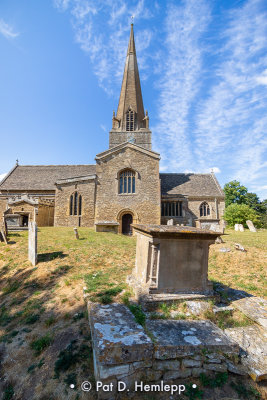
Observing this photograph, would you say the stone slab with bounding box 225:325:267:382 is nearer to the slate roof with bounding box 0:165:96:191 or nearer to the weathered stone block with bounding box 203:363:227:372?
the weathered stone block with bounding box 203:363:227:372

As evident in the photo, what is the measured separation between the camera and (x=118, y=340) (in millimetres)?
2969

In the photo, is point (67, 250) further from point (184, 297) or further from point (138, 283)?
point (184, 297)

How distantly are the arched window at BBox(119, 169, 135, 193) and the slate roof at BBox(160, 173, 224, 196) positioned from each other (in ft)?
18.5

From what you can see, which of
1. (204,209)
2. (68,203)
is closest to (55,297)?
(68,203)

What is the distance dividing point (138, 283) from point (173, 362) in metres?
2.43

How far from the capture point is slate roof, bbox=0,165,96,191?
957 inches

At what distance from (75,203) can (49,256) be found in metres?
11.5

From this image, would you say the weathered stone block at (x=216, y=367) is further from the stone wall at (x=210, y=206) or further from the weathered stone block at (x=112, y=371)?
the stone wall at (x=210, y=206)

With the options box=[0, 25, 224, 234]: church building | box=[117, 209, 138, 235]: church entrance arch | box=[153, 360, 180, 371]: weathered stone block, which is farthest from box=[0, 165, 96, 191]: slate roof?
box=[153, 360, 180, 371]: weathered stone block

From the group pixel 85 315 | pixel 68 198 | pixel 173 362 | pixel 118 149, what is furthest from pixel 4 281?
pixel 118 149

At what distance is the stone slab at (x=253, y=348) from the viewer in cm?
311

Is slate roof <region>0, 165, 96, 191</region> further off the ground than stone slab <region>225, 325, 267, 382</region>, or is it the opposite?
slate roof <region>0, 165, 96, 191</region>

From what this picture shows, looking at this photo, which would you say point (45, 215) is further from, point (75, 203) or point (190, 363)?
point (190, 363)

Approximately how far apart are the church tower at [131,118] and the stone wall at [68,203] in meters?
8.31
